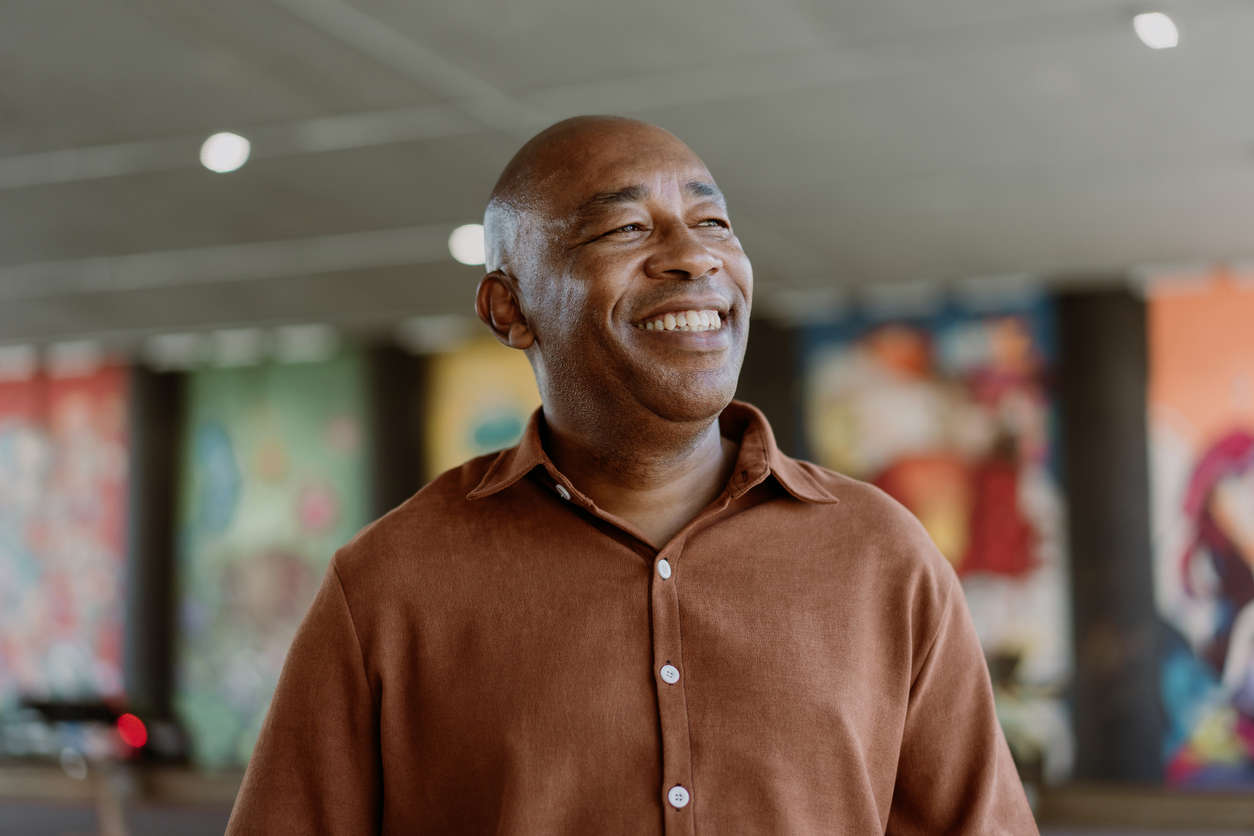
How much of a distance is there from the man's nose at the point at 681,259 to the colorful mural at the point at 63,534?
374 inches

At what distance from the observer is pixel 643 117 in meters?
4.89

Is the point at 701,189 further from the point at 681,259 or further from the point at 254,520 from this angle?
the point at 254,520

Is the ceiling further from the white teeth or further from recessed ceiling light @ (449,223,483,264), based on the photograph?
the white teeth

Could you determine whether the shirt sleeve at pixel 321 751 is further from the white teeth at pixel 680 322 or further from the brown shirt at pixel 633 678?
the white teeth at pixel 680 322

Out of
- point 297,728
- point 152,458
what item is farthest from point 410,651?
point 152,458

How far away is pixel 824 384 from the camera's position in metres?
8.52

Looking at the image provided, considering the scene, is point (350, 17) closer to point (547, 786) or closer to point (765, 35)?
point (765, 35)

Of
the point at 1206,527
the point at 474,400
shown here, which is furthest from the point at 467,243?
the point at 1206,527

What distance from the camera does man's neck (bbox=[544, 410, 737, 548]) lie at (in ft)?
4.31

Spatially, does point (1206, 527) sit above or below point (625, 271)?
below

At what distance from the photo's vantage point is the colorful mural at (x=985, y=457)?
26.0ft

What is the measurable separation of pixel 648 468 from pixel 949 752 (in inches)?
15.1

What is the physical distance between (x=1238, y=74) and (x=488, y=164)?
8.87 ft

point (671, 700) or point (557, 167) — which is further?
point (557, 167)
